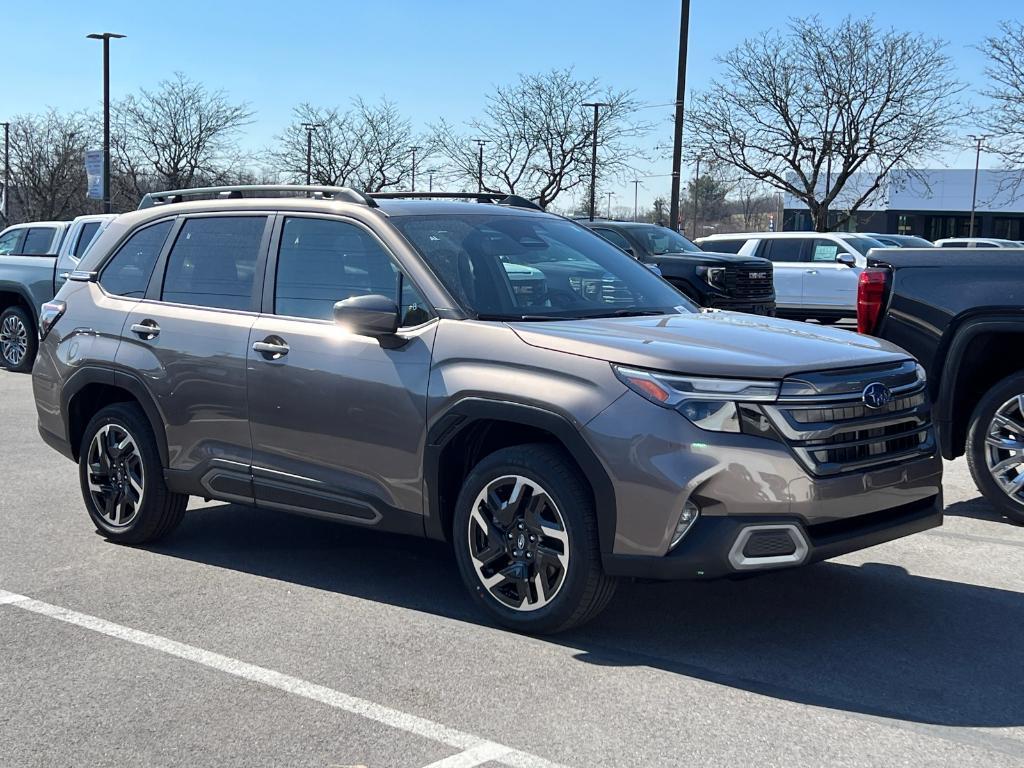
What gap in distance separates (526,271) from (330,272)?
0.91m

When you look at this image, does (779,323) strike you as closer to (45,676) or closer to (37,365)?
(45,676)

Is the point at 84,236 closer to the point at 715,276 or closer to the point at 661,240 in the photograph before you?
the point at 661,240

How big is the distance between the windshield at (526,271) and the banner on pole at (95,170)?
83.9 ft

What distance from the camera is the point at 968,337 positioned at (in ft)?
22.9

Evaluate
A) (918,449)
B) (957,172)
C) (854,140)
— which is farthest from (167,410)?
(957,172)

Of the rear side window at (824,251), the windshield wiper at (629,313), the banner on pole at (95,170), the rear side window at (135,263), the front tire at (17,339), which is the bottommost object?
the front tire at (17,339)

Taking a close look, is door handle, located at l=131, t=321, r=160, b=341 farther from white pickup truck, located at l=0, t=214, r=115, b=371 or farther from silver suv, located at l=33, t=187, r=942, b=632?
white pickup truck, located at l=0, t=214, r=115, b=371

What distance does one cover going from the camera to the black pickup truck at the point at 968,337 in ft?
22.5

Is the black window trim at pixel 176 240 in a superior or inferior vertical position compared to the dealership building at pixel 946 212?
inferior

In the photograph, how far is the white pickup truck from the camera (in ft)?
50.2

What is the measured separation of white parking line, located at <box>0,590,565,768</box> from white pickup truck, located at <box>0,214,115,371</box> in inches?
421

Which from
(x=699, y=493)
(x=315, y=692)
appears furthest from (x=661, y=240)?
(x=315, y=692)

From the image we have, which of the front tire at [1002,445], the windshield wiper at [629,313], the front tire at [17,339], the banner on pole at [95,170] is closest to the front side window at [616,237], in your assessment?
the front tire at [17,339]

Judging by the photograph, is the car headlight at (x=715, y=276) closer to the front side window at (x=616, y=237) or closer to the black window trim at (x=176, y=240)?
the front side window at (x=616, y=237)
